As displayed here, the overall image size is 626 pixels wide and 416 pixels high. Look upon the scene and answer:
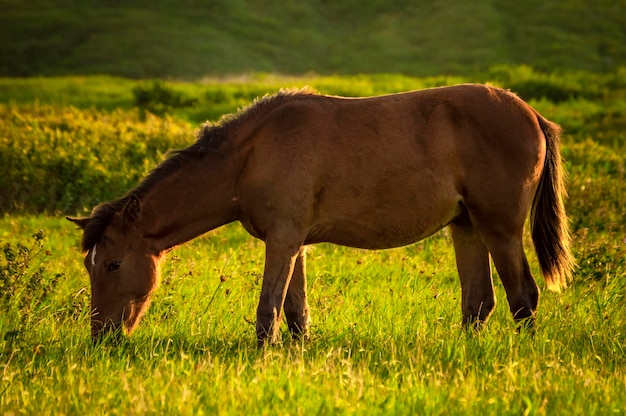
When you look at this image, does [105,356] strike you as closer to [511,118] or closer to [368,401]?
[368,401]

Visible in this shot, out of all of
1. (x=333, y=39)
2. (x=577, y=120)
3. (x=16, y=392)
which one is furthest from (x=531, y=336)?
(x=333, y=39)

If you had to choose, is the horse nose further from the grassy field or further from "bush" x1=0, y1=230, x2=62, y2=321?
"bush" x1=0, y1=230, x2=62, y2=321

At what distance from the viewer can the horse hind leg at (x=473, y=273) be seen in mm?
7016

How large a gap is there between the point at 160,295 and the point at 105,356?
192cm

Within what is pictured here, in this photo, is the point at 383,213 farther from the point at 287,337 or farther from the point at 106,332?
the point at 106,332

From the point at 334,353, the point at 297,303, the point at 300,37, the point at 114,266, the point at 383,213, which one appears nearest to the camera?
the point at 334,353

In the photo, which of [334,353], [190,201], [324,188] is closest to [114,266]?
[190,201]

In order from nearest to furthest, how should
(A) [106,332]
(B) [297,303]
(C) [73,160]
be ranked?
(A) [106,332]
(B) [297,303]
(C) [73,160]

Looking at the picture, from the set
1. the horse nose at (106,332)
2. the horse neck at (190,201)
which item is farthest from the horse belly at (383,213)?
the horse nose at (106,332)

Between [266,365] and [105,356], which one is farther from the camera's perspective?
[105,356]

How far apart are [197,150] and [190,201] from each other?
1.38ft

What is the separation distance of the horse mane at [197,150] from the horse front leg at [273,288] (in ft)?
3.19

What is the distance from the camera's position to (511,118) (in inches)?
261

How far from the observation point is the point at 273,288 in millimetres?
6133
